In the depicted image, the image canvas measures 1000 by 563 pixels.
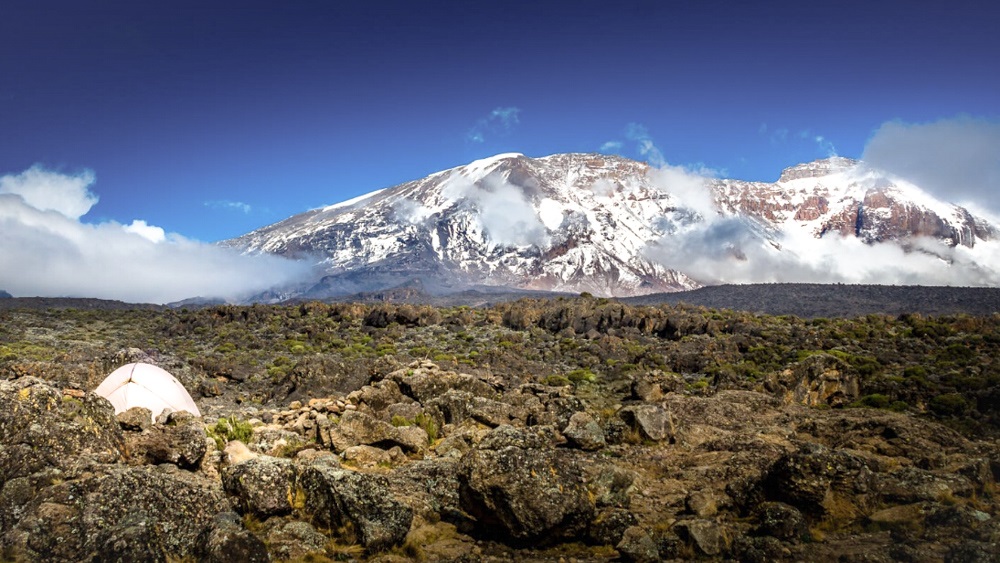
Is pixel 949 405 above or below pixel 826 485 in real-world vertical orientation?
below

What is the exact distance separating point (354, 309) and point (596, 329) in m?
29.2

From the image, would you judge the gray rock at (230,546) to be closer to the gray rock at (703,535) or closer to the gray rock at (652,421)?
the gray rock at (703,535)

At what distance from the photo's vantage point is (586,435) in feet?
55.3

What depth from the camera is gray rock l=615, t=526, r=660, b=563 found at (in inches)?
369

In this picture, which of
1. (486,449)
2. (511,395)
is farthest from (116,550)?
(511,395)

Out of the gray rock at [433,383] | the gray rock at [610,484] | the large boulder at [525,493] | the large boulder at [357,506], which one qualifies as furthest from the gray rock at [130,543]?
the gray rock at [433,383]

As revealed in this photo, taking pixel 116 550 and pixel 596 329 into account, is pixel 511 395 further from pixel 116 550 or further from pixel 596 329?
pixel 596 329

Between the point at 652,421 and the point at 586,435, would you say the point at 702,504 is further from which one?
the point at 652,421

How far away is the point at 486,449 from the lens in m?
10.8

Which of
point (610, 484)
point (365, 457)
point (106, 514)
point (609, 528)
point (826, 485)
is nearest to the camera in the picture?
point (106, 514)

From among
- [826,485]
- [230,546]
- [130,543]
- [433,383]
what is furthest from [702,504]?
[433,383]

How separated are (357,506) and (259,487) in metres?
1.77

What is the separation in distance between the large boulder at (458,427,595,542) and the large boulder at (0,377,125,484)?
22.6 ft

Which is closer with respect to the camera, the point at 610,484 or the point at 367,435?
the point at 610,484
